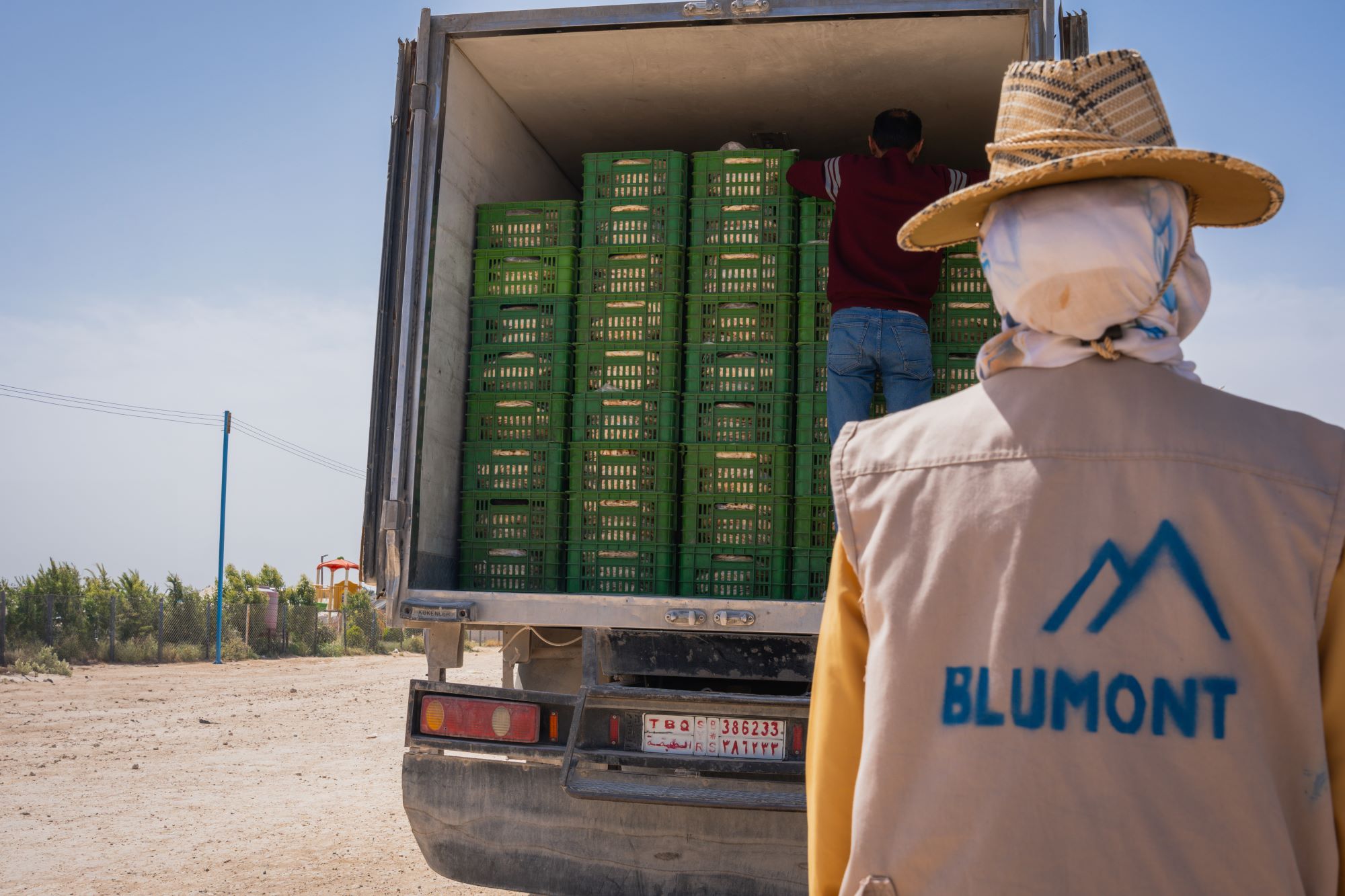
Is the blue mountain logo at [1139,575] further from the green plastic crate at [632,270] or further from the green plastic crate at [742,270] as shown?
the green plastic crate at [632,270]

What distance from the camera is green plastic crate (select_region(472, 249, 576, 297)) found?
17.8 ft

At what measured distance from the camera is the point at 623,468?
520 cm

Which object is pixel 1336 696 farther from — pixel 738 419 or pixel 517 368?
pixel 517 368

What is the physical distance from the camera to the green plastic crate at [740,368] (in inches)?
203

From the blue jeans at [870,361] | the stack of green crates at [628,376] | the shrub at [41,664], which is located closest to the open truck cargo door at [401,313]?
the stack of green crates at [628,376]

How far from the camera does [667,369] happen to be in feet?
17.0

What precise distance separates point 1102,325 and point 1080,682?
452 mm

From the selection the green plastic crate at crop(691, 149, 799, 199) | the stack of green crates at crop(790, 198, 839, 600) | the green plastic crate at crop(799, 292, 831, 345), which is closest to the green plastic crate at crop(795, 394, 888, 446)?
the stack of green crates at crop(790, 198, 839, 600)

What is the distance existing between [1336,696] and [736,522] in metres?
3.71

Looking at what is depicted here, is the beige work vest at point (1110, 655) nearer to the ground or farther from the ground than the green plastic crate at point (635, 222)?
nearer to the ground

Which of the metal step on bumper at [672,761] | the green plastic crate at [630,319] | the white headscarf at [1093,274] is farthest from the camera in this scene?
the green plastic crate at [630,319]

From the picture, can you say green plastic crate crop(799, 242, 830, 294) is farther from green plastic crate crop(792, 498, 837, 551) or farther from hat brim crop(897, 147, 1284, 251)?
hat brim crop(897, 147, 1284, 251)

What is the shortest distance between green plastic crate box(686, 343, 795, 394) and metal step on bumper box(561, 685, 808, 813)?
4.99ft

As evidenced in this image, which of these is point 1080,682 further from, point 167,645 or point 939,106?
point 167,645
